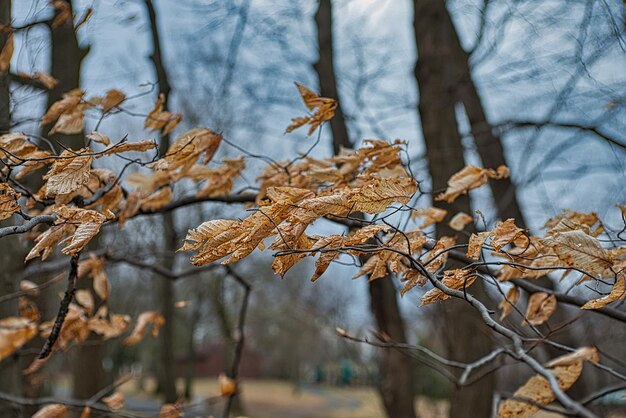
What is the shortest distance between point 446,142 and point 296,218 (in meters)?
4.02

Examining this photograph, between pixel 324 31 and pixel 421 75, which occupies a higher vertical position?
pixel 324 31

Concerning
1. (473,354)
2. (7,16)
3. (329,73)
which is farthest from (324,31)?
(7,16)

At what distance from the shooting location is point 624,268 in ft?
4.14

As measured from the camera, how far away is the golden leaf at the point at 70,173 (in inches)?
49.8

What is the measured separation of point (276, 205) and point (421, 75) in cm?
439

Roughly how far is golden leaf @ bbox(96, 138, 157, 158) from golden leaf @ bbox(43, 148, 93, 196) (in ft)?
0.14

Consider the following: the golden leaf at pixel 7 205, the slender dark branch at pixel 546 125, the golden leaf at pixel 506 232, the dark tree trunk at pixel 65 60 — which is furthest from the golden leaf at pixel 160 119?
the dark tree trunk at pixel 65 60

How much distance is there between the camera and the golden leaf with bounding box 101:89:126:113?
1.89 m

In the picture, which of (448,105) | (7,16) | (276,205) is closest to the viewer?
(276,205)

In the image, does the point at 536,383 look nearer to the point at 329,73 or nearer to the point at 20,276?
the point at 20,276

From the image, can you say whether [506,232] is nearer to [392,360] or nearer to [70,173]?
[70,173]

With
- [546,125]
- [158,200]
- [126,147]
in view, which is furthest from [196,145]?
[546,125]

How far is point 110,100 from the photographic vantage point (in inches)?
74.7

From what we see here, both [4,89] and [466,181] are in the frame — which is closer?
[466,181]
